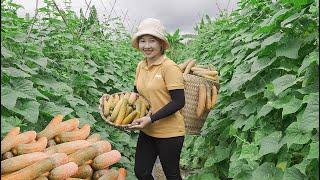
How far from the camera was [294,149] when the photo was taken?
2439mm

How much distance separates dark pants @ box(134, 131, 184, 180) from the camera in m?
3.45

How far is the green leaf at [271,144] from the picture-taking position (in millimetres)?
2445

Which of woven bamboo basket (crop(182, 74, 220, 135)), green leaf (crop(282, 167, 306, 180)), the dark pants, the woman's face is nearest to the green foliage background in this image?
green leaf (crop(282, 167, 306, 180))

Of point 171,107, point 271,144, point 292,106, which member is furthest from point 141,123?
point 292,106

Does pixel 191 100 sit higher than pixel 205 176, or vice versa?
pixel 191 100

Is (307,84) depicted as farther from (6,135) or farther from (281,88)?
(6,135)

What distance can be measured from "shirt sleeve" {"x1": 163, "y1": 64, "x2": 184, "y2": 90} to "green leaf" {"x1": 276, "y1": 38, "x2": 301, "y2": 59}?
32.0 inches

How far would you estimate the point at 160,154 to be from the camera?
3516 mm

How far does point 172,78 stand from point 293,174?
4.41ft

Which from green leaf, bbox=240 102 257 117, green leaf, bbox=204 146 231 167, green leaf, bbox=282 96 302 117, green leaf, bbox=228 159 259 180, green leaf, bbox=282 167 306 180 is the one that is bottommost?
green leaf, bbox=204 146 231 167

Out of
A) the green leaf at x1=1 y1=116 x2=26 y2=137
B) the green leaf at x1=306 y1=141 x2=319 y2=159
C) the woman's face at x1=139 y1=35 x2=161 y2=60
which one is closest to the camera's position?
the green leaf at x1=306 y1=141 x2=319 y2=159

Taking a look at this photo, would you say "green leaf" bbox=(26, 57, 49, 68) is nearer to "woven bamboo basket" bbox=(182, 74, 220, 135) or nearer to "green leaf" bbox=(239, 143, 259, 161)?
"woven bamboo basket" bbox=(182, 74, 220, 135)

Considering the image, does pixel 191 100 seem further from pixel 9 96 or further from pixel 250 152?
pixel 9 96

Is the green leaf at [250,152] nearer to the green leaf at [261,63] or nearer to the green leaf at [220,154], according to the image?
the green leaf at [261,63]
